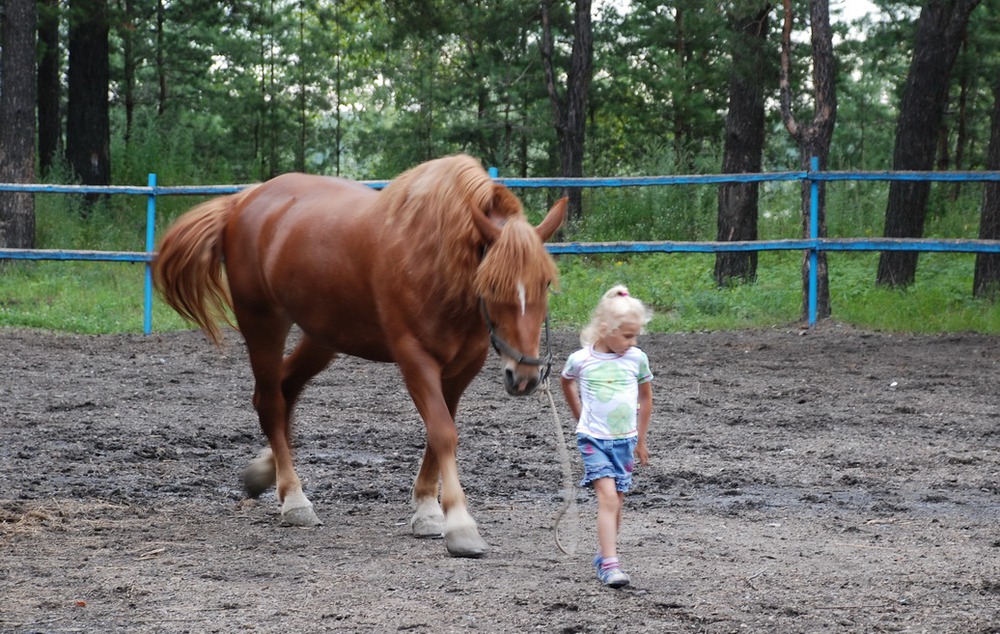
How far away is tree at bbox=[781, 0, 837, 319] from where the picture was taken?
447 inches

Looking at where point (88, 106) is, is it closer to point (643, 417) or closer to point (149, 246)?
point (149, 246)

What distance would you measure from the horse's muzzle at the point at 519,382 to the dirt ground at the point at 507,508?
621mm

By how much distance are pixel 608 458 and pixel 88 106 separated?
15685 mm

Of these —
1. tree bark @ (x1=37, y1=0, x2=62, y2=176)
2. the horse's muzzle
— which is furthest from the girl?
tree bark @ (x1=37, y1=0, x2=62, y2=176)

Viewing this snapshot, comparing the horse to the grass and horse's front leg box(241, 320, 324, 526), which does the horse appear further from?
the grass

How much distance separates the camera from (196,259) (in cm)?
548

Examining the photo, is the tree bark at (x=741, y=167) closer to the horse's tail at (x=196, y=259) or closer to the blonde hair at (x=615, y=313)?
the horse's tail at (x=196, y=259)

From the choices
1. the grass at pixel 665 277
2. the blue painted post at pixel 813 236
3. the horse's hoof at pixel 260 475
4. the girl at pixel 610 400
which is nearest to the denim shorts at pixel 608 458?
the girl at pixel 610 400

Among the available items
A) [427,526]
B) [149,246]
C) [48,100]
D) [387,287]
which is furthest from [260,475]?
[48,100]

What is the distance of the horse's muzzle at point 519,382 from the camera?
3.88 metres

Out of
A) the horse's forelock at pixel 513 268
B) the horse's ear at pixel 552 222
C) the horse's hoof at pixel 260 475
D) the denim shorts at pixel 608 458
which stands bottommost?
the horse's hoof at pixel 260 475

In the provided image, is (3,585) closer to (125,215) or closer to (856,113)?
(125,215)

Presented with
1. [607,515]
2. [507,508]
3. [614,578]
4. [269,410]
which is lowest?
[507,508]

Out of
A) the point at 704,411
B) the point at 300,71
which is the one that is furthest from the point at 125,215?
the point at 704,411
